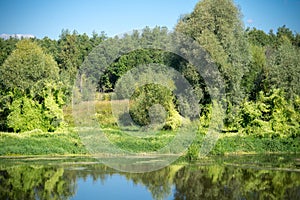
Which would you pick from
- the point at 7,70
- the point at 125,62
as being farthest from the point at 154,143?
the point at 125,62

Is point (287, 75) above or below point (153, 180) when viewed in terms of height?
above

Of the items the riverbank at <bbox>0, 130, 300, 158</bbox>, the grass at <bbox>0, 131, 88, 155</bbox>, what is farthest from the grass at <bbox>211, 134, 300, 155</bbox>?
the grass at <bbox>0, 131, 88, 155</bbox>

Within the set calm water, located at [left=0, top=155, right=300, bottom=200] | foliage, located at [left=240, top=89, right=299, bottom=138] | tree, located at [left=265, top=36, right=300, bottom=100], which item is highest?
→ tree, located at [left=265, top=36, right=300, bottom=100]

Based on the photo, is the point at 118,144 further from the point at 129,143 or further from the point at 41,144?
the point at 41,144

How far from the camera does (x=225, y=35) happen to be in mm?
40031

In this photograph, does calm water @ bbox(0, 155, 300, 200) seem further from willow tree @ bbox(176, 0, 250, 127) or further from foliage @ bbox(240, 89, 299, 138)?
willow tree @ bbox(176, 0, 250, 127)

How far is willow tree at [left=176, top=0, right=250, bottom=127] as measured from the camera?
3916 centimetres

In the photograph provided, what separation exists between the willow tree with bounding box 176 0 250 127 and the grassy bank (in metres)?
5.82

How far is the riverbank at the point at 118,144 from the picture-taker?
30.9 metres

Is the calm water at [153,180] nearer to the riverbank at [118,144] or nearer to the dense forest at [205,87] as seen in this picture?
the riverbank at [118,144]

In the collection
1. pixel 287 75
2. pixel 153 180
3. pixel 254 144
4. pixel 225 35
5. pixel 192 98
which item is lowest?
pixel 153 180

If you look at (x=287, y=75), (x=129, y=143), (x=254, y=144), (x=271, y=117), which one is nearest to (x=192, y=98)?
(x=271, y=117)

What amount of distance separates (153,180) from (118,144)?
9554 mm

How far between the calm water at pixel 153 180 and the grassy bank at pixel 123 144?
177 centimetres
